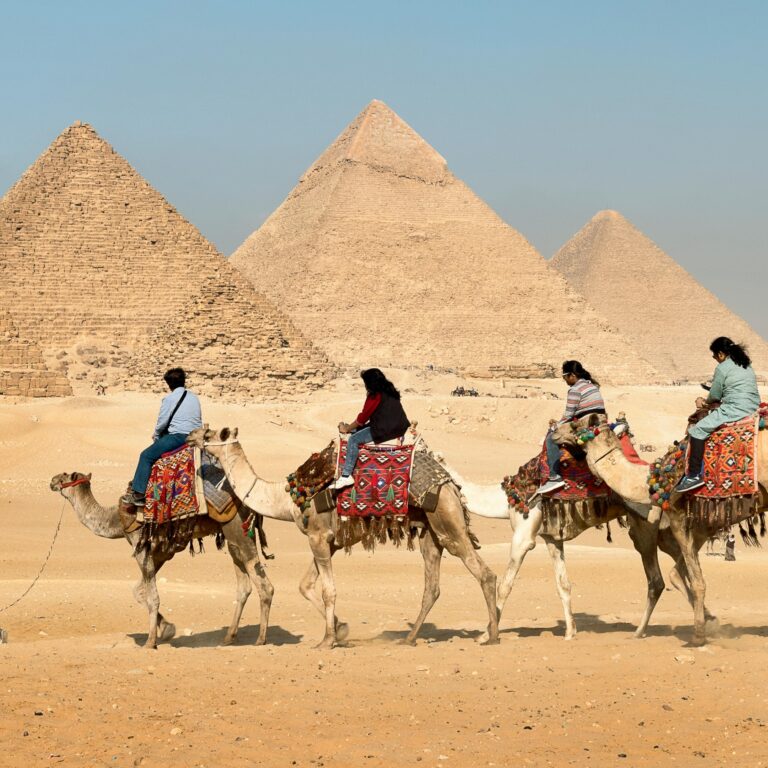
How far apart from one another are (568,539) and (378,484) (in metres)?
1.02

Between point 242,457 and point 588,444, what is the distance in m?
1.70

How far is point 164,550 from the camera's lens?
7543mm

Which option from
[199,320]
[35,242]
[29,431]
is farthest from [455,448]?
[35,242]

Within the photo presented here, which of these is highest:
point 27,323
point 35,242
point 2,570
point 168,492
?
point 35,242

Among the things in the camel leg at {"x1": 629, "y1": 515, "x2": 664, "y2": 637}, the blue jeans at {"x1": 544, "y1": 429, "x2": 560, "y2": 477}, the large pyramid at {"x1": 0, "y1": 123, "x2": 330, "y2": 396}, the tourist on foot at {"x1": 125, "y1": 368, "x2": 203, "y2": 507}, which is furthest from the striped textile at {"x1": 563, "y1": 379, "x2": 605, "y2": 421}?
the large pyramid at {"x1": 0, "y1": 123, "x2": 330, "y2": 396}

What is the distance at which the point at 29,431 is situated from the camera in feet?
82.2

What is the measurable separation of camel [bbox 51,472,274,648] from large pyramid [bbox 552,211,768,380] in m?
118

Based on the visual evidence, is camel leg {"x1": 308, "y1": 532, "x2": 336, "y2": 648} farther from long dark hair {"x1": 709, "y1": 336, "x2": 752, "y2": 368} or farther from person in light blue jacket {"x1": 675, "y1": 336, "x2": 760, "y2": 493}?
long dark hair {"x1": 709, "y1": 336, "x2": 752, "y2": 368}

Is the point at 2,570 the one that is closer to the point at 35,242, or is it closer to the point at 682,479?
the point at 682,479

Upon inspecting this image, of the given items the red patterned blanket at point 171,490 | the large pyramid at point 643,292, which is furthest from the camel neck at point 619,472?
the large pyramid at point 643,292

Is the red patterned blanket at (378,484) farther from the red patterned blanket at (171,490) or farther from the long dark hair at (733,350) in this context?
the long dark hair at (733,350)

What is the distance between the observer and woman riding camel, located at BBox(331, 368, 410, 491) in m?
7.36

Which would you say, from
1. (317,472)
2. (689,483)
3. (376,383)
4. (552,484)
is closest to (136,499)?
(317,472)

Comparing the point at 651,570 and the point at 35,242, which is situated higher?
the point at 35,242
